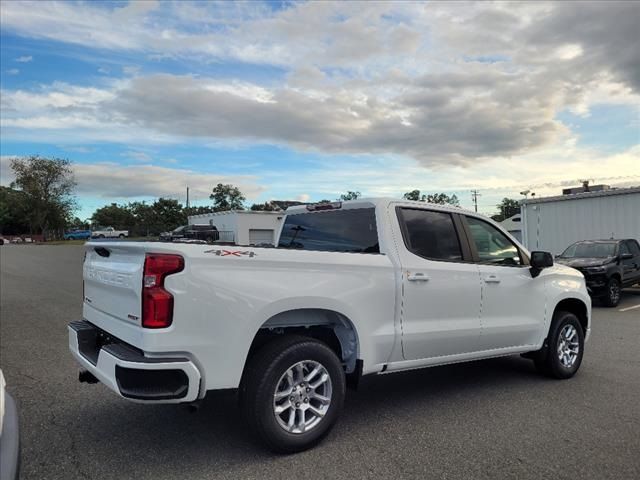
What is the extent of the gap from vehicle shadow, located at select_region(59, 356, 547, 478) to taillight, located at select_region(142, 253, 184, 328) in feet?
3.53

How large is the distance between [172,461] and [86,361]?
996 millimetres

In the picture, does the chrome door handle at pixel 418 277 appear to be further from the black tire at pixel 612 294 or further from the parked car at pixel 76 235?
the parked car at pixel 76 235

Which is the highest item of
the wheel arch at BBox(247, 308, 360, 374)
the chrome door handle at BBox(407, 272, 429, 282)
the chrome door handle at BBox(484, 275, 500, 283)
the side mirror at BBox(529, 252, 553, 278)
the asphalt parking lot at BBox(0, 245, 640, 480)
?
the side mirror at BBox(529, 252, 553, 278)

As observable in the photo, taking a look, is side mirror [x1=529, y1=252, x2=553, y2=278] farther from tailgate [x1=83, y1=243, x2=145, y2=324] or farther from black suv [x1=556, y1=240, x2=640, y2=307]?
black suv [x1=556, y1=240, x2=640, y2=307]

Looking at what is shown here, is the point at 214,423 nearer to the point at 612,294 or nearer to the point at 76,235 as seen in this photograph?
the point at 612,294

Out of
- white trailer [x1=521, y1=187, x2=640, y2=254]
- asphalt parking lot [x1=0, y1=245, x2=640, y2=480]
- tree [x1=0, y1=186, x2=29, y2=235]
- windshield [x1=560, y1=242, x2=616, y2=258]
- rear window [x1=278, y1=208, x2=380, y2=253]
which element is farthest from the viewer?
tree [x1=0, y1=186, x2=29, y2=235]

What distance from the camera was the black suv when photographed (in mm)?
12588

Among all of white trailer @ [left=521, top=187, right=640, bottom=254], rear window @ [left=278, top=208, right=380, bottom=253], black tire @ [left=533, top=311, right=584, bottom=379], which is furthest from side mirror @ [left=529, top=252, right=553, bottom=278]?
white trailer @ [left=521, top=187, right=640, bottom=254]

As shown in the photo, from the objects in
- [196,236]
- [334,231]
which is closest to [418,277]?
[334,231]

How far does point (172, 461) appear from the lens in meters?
3.73

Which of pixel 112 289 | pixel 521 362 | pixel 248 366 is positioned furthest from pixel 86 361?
pixel 521 362

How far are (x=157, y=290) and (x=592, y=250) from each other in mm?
13533

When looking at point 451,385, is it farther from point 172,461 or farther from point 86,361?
point 86,361

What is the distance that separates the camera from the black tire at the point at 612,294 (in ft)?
41.2
